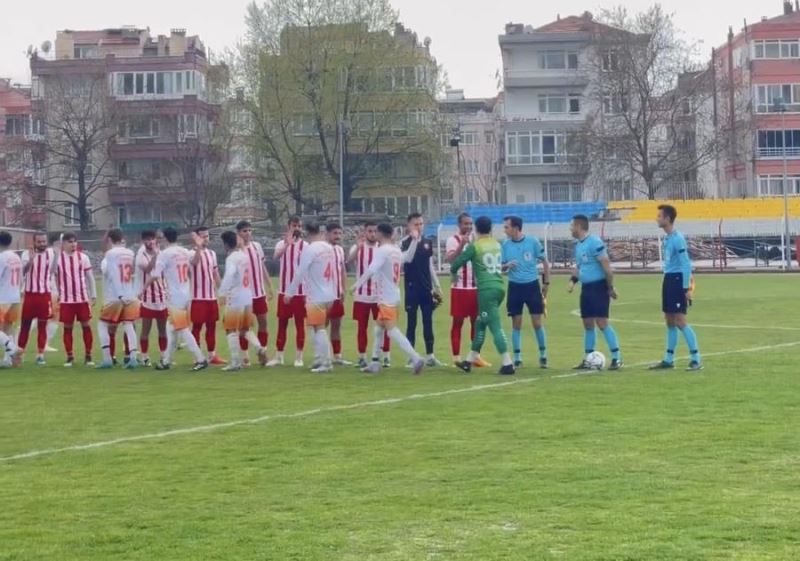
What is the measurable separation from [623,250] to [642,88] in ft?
67.9

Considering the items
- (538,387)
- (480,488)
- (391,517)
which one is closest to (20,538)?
(391,517)

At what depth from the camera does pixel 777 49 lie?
98.8 metres

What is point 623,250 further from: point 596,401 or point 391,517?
point 391,517

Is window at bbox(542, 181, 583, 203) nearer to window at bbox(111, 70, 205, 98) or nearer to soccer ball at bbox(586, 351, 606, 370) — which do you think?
window at bbox(111, 70, 205, 98)

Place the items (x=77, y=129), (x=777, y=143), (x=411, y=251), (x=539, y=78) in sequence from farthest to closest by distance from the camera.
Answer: (x=539, y=78) → (x=777, y=143) → (x=77, y=129) → (x=411, y=251)

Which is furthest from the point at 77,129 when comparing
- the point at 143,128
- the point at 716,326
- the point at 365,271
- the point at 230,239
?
the point at 365,271

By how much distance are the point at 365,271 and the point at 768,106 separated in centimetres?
8113

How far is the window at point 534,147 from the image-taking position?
10144 centimetres

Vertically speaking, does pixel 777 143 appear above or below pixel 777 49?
below

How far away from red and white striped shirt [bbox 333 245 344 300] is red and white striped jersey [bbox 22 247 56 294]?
17.7 feet


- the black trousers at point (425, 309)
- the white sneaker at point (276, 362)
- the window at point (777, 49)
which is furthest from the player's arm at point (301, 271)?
the window at point (777, 49)

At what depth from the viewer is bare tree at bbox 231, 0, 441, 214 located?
82812 mm

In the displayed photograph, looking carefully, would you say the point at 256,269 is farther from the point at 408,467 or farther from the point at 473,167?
the point at 473,167

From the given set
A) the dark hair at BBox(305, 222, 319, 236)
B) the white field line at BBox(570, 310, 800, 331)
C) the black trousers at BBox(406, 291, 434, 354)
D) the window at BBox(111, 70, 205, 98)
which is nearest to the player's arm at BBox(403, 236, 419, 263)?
the black trousers at BBox(406, 291, 434, 354)
